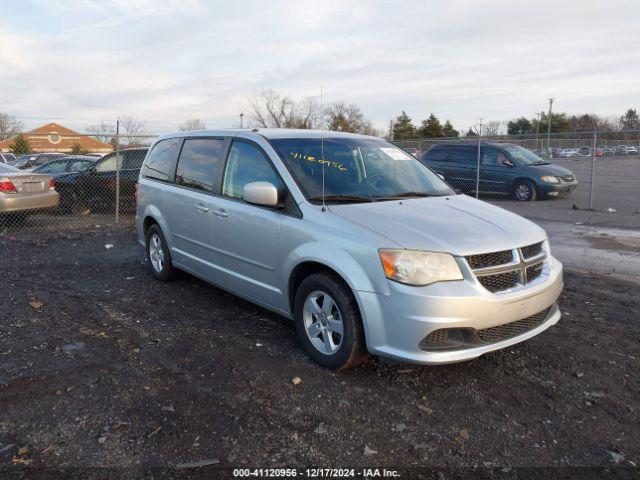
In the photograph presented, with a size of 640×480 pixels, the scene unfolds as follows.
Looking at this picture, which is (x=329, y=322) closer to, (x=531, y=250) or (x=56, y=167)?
(x=531, y=250)

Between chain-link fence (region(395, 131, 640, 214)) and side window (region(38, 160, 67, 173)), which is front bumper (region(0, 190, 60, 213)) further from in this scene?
chain-link fence (region(395, 131, 640, 214))

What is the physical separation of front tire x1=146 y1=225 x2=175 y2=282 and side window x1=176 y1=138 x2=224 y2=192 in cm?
84

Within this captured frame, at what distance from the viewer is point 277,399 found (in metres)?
3.58

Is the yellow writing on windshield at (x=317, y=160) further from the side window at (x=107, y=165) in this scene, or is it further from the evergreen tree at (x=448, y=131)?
the evergreen tree at (x=448, y=131)

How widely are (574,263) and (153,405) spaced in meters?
6.11

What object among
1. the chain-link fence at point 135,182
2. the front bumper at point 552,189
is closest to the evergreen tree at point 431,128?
the chain-link fence at point 135,182

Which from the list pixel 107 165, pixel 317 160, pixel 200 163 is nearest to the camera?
pixel 317 160

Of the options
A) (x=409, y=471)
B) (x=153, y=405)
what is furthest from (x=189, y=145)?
(x=409, y=471)

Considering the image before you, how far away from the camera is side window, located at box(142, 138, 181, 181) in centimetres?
616

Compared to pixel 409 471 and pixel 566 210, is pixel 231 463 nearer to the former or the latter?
pixel 409 471

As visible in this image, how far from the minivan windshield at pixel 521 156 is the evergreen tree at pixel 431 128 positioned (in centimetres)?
3059

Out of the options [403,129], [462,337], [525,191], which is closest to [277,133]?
[462,337]

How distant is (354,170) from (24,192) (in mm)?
7922

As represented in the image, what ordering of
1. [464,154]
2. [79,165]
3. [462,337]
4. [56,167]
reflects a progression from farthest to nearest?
[464,154], [56,167], [79,165], [462,337]
